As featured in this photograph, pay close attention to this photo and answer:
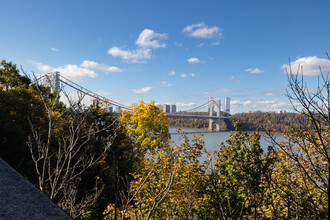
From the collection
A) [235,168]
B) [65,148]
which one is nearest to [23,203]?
[235,168]

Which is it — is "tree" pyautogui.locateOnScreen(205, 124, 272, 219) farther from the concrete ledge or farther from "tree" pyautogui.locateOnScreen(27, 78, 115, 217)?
the concrete ledge

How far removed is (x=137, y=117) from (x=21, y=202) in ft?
38.9

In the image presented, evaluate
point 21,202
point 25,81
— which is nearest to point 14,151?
point 21,202

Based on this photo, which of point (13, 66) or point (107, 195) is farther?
point (13, 66)

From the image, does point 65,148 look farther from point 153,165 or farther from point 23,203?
point 23,203

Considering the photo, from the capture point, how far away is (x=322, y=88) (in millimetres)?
2328

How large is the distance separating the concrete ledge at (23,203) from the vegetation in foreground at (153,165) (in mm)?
540

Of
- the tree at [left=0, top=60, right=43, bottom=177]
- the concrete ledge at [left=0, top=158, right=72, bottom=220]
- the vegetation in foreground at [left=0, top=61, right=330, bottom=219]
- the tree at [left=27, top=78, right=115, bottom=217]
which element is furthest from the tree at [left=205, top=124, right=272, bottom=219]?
the tree at [left=0, top=60, right=43, bottom=177]

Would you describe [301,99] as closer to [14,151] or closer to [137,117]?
[14,151]

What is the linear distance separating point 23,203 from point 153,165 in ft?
5.89

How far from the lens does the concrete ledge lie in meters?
1.32

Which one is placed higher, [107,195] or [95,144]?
[95,144]

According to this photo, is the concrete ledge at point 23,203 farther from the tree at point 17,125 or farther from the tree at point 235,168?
the tree at point 17,125

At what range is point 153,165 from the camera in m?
3.05
